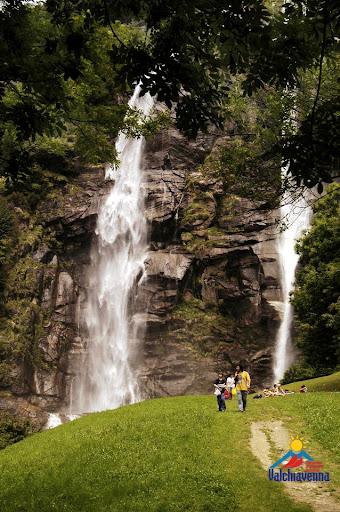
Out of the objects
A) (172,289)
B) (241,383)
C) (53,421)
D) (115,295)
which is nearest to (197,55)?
(241,383)

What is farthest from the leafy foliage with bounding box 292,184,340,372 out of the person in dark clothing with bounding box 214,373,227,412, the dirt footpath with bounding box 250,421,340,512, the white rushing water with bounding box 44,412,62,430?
the white rushing water with bounding box 44,412,62,430

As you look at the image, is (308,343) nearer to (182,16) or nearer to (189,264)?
(189,264)

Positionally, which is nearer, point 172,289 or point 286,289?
point 286,289

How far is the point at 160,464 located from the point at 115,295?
2738cm

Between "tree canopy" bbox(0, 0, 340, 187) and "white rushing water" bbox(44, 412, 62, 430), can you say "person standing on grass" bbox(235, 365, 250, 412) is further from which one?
"white rushing water" bbox(44, 412, 62, 430)

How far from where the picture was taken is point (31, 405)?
32375 millimetres

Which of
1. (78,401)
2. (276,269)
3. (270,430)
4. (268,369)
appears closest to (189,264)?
(276,269)

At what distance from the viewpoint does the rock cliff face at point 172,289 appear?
3503 centimetres

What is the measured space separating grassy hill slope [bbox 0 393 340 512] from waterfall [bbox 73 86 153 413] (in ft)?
57.4

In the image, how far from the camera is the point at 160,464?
38.5 feet

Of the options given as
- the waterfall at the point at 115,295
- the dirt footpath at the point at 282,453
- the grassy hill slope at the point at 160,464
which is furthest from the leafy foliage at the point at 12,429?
the dirt footpath at the point at 282,453

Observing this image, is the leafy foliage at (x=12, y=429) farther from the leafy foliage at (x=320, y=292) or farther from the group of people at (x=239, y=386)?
the leafy foliage at (x=320, y=292)

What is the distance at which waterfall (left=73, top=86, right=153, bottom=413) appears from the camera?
3556cm

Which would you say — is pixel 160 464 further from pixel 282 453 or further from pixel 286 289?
pixel 286 289
